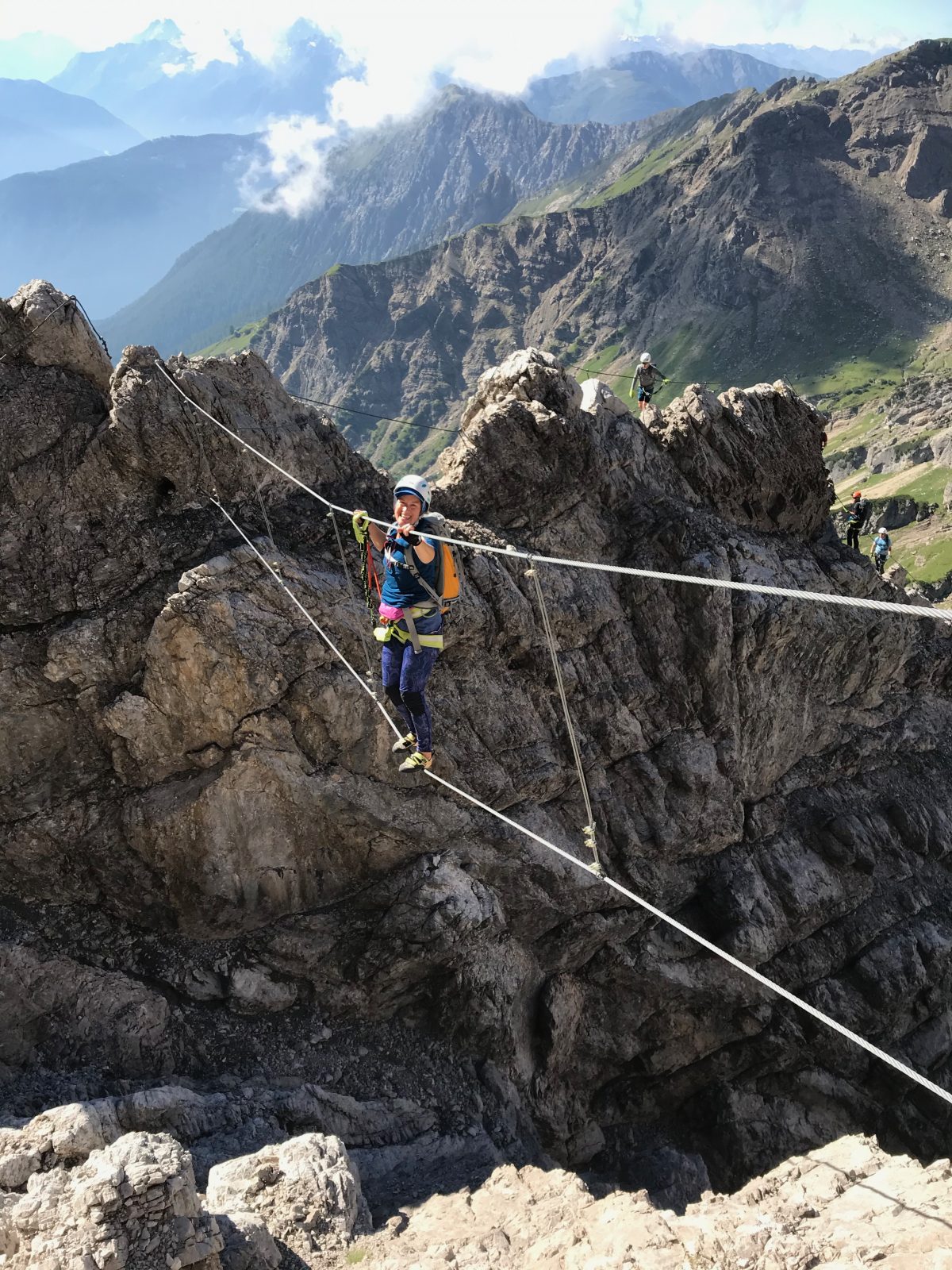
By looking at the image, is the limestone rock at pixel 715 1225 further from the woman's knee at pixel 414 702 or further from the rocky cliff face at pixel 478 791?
the woman's knee at pixel 414 702

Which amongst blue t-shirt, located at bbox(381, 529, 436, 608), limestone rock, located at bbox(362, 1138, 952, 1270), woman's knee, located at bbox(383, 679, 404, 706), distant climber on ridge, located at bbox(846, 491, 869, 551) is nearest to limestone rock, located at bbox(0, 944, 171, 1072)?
limestone rock, located at bbox(362, 1138, 952, 1270)

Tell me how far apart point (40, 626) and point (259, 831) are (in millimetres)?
6516

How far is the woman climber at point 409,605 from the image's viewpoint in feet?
46.8

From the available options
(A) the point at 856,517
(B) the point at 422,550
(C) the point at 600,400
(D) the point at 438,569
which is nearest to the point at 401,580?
(D) the point at 438,569

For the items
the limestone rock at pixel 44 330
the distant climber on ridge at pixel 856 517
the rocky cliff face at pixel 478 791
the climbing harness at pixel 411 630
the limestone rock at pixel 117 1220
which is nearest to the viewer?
the limestone rock at pixel 117 1220

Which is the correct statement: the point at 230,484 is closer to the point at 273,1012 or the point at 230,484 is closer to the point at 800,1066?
the point at 273,1012

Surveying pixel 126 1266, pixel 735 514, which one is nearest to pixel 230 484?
pixel 126 1266

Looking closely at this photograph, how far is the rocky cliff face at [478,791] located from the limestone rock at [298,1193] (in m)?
2.38

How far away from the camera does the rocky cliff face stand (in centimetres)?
1806

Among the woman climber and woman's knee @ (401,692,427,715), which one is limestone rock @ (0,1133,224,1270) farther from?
woman's knee @ (401,692,427,715)

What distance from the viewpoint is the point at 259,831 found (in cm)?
1895

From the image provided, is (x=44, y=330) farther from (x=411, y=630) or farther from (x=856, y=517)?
(x=856, y=517)

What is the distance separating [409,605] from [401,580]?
45 cm

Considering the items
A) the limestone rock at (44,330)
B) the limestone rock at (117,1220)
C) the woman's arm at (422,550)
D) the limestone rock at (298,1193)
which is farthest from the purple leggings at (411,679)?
the limestone rock at (44,330)
